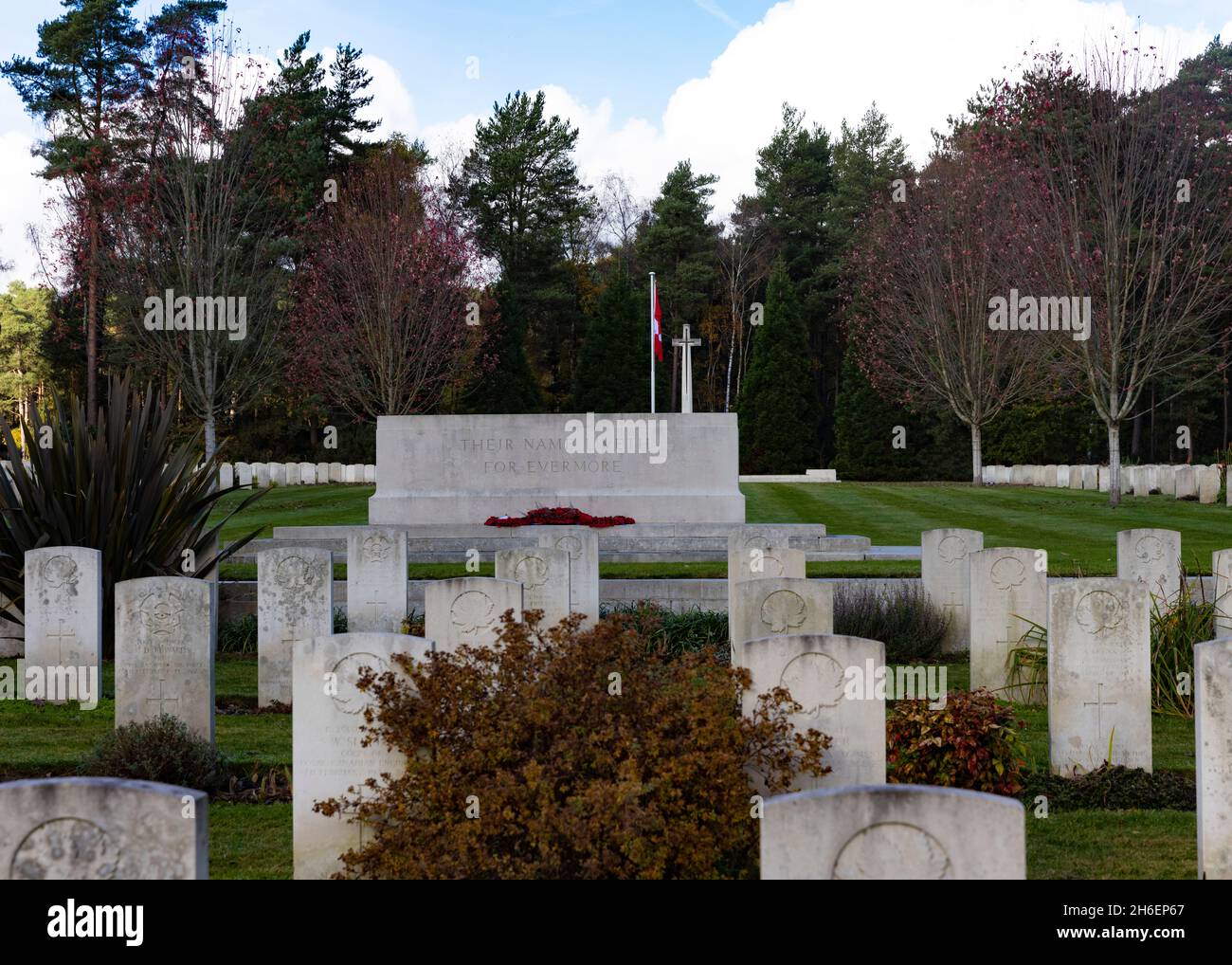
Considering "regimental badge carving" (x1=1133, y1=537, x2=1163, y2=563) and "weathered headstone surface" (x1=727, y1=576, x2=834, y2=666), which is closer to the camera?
"weathered headstone surface" (x1=727, y1=576, x2=834, y2=666)

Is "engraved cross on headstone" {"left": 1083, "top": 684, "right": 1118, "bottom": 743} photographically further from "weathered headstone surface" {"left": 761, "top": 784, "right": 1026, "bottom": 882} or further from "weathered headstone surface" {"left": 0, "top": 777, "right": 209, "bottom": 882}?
"weathered headstone surface" {"left": 0, "top": 777, "right": 209, "bottom": 882}

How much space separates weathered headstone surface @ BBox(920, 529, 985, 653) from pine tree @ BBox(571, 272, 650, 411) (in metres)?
34.0

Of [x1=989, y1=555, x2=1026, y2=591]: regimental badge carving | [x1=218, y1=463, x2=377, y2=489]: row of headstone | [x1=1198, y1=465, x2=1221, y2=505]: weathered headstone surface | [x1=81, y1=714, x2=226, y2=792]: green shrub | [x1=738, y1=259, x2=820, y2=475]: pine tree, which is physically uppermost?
[x1=738, y1=259, x2=820, y2=475]: pine tree

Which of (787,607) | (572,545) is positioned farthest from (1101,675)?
(572,545)

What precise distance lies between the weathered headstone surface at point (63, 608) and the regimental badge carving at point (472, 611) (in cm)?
363

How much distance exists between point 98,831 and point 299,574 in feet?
17.9

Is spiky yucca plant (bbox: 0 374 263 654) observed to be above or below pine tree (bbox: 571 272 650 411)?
below

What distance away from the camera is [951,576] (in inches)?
448

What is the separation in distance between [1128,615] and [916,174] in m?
40.2

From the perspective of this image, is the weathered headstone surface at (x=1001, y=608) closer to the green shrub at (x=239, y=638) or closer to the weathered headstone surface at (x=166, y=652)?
the weathered headstone surface at (x=166, y=652)

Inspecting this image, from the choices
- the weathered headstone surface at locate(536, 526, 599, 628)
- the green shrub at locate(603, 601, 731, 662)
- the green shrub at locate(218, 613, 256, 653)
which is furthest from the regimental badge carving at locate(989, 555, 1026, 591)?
the green shrub at locate(218, 613, 256, 653)

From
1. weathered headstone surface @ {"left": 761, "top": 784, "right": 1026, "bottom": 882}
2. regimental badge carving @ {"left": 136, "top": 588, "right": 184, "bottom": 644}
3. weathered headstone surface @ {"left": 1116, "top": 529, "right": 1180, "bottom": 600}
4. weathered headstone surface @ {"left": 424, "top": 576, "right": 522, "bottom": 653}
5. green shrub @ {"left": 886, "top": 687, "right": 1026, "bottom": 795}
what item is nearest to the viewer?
weathered headstone surface @ {"left": 761, "top": 784, "right": 1026, "bottom": 882}

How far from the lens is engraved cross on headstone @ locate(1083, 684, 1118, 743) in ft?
22.6
